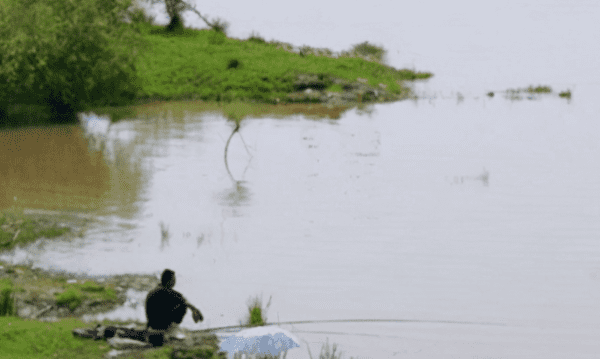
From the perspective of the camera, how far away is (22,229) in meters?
12.8

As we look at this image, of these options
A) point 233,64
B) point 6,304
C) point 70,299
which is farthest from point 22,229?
point 233,64

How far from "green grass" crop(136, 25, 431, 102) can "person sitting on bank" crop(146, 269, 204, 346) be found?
113 feet

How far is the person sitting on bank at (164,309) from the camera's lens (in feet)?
22.6

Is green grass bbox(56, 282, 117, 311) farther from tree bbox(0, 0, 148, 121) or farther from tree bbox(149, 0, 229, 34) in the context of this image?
tree bbox(149, 0, 229, 34)

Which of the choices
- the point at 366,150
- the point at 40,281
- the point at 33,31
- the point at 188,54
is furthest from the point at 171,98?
the point at 40,281

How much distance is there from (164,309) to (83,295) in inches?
115

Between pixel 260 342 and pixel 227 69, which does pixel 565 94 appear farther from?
pixel 260 342

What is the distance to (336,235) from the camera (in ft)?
45.9

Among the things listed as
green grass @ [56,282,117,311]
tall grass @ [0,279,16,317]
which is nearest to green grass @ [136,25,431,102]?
green grass @ [56,282,117,311]

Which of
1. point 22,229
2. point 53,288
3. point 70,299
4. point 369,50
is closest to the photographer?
point 70,299

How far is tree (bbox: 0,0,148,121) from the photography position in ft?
90.2

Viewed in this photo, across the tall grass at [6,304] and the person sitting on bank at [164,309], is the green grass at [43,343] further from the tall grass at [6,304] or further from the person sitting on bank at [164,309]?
the tall grass at [6,304]

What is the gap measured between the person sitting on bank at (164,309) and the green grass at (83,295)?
8.14 ft

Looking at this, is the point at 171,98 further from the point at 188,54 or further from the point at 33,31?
the point at 33,31
